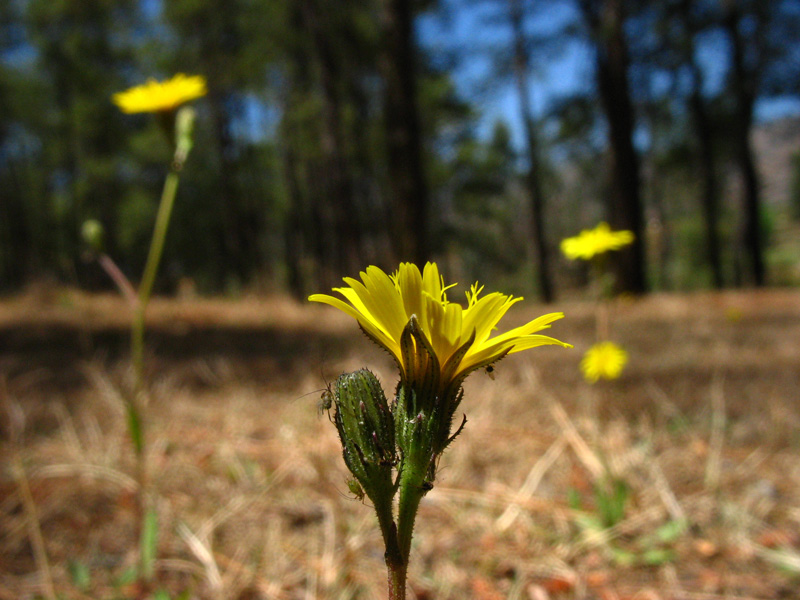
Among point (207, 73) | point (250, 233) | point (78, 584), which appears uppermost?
point (207, 73)

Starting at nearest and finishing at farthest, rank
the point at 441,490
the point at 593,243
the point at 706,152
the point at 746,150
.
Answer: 1. the point at 441,490
2. the point at 593,243
3. the point at 746,150
4. the point at 706,152

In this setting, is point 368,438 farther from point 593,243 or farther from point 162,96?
point 593,243

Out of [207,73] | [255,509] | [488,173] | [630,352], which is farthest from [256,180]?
[255,509]

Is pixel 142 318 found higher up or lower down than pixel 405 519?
higher up

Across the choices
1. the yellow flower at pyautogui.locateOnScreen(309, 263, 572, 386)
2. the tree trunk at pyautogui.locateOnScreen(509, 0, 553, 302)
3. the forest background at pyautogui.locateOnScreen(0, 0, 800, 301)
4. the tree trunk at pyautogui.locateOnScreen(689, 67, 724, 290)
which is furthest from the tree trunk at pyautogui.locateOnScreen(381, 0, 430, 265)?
the tree trunk at pyautogui.locateOnScreen(689, 67, 724, 290)

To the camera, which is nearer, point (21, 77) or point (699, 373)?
point (699, 373)

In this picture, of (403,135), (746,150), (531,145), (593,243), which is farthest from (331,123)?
(593,243)

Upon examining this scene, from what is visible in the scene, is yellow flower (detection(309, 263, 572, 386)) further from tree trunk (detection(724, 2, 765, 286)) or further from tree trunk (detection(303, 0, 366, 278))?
tree trunk (detection(724, 2, 765, 286))

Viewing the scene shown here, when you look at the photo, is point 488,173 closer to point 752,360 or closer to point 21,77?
point 21,77
